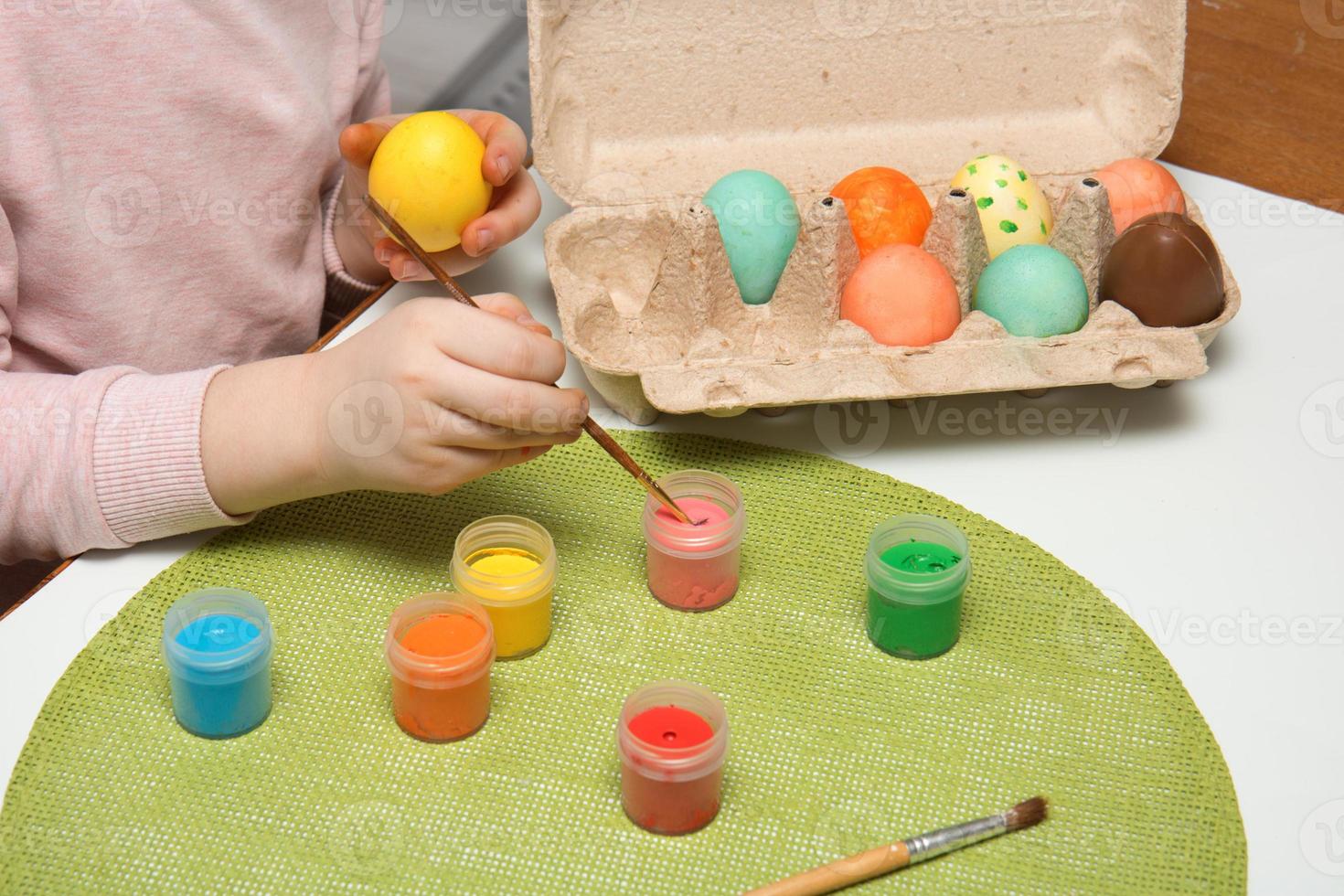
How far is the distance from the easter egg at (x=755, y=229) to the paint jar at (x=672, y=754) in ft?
1.37

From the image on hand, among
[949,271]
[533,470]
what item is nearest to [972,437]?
[949,271]

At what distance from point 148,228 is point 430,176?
0.76 ft

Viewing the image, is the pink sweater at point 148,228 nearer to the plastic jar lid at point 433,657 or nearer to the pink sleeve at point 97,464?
the pink sleeve at point 97,464

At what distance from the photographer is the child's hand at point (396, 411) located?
2.68ft

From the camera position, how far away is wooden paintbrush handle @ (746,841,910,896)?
69 cm

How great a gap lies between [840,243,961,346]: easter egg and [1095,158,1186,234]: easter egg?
196mm

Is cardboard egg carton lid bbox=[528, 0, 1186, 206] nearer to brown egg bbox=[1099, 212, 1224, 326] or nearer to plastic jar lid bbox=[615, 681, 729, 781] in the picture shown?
brown egg bbox=[1099, 212, 1224, 326]

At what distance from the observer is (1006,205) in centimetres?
110

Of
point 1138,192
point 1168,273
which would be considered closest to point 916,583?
point 1168,273

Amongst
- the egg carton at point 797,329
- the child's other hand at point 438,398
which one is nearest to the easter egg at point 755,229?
the egg carton at point 797,329

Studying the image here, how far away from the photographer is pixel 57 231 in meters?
0.97

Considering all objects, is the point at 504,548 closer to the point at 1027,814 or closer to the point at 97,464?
the point at 97,464

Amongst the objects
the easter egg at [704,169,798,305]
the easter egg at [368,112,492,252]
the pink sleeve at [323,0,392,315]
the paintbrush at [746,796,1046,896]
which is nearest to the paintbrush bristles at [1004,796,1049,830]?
the paintbrush at [746,796,1046,896]

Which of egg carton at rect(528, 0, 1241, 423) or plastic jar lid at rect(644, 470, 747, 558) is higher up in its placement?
egg carton at rect(528, 0, 1241, 423)
